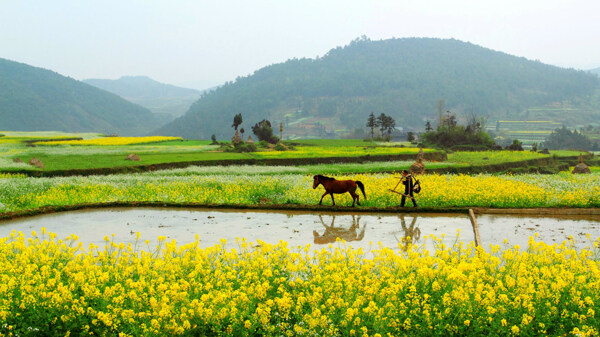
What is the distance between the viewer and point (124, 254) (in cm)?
931

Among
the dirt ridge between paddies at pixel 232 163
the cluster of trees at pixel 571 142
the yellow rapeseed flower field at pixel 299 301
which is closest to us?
the yellow rapeseed flower field at pixel 299 301

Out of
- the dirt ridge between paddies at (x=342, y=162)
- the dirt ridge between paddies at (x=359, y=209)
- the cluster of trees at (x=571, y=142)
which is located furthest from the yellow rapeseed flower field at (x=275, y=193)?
the cluster of trees at (x=571, y=142)

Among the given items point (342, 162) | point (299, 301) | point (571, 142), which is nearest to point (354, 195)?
point (299, 301)

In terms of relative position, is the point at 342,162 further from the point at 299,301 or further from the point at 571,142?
the point at 571,142

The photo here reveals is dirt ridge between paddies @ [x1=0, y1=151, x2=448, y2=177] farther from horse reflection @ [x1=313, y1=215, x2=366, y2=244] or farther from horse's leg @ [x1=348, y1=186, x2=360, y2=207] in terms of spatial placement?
horse reflection @ [x1=313, y1=215, x2=366, y2=244]

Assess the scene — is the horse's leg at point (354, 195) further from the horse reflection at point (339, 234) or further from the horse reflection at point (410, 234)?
the horse reflection at point (410, 234)

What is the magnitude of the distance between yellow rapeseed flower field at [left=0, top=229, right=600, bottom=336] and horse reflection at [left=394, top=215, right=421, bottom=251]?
4810 millimetres

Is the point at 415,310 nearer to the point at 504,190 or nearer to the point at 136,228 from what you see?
the point at 136,228

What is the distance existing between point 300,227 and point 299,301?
8992mm

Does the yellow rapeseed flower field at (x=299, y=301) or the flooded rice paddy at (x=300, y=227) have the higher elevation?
the yellow rapeseed flower field at (x=299, y=301)

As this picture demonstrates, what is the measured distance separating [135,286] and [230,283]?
5.00 ft

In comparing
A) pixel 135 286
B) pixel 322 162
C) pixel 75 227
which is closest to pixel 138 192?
pixel 75 227

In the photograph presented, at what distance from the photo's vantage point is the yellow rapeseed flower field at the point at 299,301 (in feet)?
22.7

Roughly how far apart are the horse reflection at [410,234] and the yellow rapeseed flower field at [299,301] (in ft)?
15.8
